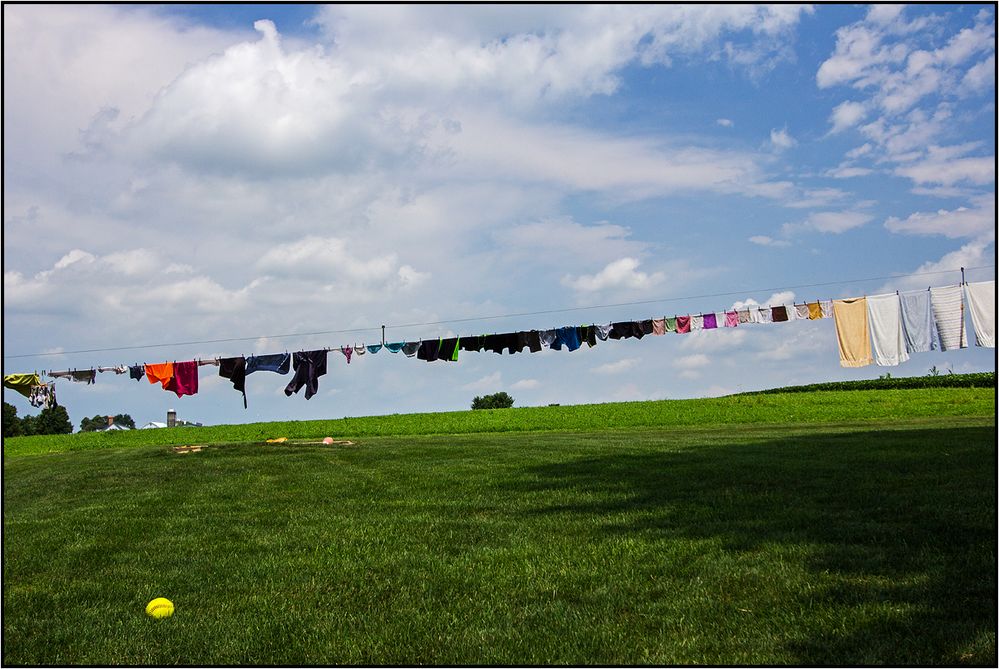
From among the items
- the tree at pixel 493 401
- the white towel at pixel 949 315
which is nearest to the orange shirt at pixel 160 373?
the white towel at pixel 949 315

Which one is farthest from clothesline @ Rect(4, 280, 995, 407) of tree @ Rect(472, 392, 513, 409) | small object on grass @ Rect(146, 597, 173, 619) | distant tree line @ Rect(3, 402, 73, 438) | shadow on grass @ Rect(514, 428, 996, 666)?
distant tree line @ Rect(3, 402, 73, 438)

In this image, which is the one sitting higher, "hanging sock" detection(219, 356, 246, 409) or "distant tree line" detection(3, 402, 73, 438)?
"hanging sock" detection(219, 356, 246, 409)

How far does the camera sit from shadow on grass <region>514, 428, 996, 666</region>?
5812 mm

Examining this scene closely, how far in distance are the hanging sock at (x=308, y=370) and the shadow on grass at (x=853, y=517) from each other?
625 inches

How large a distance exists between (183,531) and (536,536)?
13.7 feet

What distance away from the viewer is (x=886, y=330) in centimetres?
2294

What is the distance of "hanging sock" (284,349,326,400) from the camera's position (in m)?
29.6

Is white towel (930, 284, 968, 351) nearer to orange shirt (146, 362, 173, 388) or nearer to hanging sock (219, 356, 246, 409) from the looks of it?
hanging sock (219, 356, 246, 409)

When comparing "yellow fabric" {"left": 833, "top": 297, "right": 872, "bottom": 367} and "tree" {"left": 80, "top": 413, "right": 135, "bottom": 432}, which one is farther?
"tree" {"left": 80, "top": 413, "right": 135, "bottom": 432}

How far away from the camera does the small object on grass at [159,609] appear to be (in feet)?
22.9

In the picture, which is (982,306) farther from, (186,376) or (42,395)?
(42,395)

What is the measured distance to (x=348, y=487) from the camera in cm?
1362

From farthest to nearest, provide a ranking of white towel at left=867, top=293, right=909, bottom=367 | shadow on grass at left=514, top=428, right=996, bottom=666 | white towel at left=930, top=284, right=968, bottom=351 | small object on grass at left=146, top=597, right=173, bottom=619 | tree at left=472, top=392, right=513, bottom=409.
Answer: tree at left=472, top=392, right=513, bottom=409 → white towel at left=867, top=293, right=909, bottom=367 → white towel at left=930, top=284, right=968, bottom=351 → small object on grass at left=146, top=597, right=173, bottom=619 → shadow on grass at left=514, top=428, right=996, bottom=666

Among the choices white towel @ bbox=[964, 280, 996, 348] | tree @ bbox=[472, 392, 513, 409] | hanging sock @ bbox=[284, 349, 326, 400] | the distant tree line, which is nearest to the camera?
white towel @ bbox=[964, 280, 996, 348]
